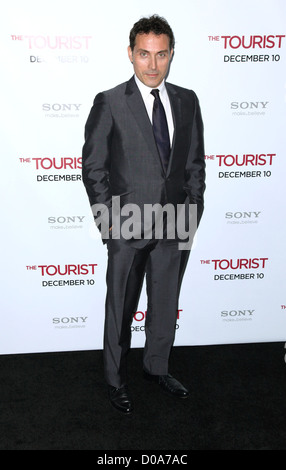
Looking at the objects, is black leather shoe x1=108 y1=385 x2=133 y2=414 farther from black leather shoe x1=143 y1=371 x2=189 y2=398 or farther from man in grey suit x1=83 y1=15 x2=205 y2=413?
black leather shoe x1=143 y1=371 x2=189 y2=398

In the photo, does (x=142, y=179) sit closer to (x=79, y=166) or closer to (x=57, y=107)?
(x=79, y=166)

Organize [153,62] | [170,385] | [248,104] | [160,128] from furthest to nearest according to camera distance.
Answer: [248,104] < [170,385] < [160,128] < [153,62]

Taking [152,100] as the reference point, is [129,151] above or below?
below

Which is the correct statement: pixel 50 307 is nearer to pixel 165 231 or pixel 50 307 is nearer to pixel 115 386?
pixel 115 386

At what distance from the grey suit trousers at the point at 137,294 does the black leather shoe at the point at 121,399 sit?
41 mm

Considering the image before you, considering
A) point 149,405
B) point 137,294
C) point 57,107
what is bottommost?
point 149,405

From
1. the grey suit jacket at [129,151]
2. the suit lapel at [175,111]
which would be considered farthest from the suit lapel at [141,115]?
the suit lapel at [175,111]

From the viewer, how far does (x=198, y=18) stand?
8.91ft

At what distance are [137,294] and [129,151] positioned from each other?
32.9 inches

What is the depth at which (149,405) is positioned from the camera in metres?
2.62

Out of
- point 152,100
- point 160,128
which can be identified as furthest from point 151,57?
point 160,128

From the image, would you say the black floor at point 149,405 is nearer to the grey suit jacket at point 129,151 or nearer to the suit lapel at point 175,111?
the grey suit jacket at point 129,151

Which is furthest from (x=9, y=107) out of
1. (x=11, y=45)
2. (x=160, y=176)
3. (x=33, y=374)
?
(x=33, y=374)
